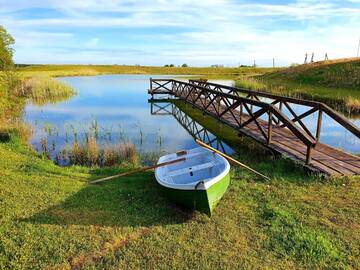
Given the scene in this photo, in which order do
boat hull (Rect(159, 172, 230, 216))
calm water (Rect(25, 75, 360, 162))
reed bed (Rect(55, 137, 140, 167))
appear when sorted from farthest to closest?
calm water (Rect(25, 75, 360, 162))
reed bed (Rect(55, 137, 140, 167))
boat hull (Rect(159, 172, 230, 216))

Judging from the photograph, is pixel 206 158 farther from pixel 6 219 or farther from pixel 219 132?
pixel 219 132

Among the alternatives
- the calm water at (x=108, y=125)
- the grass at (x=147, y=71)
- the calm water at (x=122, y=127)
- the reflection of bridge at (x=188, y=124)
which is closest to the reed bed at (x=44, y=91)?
the calm water at (x=108, y=125)

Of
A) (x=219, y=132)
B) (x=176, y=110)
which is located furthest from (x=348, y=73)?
(x=219, y=132)

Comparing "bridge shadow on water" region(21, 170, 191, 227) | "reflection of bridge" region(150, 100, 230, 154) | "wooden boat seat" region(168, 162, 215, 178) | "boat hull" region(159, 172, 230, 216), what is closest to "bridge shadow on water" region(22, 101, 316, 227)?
"bridge shadow on water" region(21, 170, 191, 227)

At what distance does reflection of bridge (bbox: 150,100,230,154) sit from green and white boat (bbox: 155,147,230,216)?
409cm

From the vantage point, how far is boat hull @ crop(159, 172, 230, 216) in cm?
558

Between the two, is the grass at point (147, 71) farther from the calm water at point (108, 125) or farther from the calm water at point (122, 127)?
the calm water at point (122, 127)

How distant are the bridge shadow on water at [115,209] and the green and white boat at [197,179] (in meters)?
0.36

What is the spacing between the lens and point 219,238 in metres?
5.23

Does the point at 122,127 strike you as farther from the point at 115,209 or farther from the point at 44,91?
the point at 44,91

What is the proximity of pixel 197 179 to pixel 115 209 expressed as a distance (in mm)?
2223

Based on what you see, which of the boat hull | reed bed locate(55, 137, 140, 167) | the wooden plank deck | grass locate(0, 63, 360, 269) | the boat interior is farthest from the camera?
reed bed locate(55, 137, 140, 167)

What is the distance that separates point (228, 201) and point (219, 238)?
148cm

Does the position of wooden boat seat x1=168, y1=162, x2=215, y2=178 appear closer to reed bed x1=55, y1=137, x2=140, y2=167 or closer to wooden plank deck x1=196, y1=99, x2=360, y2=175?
wooden plank deck x1=196, y1=99, x2=360, y2=175
